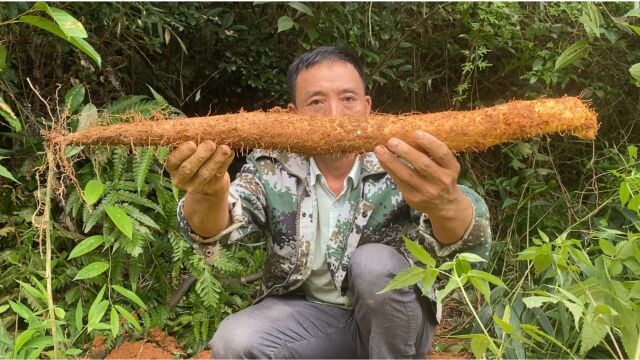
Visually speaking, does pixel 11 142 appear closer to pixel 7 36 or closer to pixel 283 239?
pixel 7 36

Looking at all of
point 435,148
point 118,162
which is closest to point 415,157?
point 435,148

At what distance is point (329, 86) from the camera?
5.25 ft

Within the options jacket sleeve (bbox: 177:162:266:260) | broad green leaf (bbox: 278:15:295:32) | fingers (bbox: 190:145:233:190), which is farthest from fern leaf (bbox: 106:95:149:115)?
fingers (bbox: 190:145:233:190)

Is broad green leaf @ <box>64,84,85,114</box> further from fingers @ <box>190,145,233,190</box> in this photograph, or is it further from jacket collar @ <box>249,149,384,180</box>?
fingers @ <box>190,145,233,190</box>

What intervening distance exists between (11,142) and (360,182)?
1.47 metres

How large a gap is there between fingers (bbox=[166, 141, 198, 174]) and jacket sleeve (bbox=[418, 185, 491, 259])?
53 cm

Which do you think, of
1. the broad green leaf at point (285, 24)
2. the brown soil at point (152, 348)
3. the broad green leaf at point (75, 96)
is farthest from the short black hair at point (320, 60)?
the brown soil at point (152, 348)

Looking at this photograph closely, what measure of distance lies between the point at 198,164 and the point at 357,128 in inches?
13.9

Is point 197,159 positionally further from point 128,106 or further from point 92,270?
point 128,106

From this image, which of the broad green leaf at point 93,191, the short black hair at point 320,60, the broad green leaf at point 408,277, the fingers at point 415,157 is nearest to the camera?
the broad green leaf at point 408,277

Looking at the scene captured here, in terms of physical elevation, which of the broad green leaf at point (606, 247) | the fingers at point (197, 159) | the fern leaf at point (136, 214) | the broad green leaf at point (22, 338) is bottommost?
the broad green leaf at point (22, 338)

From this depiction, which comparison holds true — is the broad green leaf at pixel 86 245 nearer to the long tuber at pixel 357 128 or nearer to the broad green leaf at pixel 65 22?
the long tuber at pixel 357 128

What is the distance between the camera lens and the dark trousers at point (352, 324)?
141 cm

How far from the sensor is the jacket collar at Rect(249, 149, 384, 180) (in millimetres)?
1590
